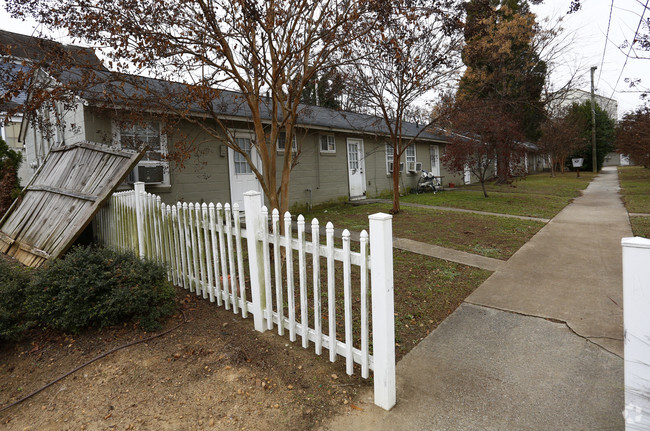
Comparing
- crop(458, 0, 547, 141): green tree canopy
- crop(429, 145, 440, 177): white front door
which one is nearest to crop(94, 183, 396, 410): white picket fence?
crop(458, 0, 547, 141): green tree canopy

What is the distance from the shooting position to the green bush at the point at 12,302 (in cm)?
297

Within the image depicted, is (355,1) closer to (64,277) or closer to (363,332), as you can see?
(363,332)

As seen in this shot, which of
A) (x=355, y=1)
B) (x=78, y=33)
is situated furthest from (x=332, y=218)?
(x=78, y=33)

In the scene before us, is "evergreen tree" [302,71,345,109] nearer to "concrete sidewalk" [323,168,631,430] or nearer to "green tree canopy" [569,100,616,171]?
Result: "concrete sidewalk" [323,168,631,430]

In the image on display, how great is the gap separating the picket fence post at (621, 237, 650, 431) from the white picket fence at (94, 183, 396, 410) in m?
1.19

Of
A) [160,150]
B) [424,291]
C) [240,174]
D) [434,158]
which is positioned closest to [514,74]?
[434,158]

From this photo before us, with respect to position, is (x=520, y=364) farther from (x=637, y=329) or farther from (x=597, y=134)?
(x=597, y=134)

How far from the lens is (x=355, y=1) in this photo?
171 inches

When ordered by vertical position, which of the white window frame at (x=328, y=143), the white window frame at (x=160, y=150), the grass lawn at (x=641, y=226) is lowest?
the grass lawn at (x=641, y=226)

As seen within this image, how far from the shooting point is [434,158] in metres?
19.3

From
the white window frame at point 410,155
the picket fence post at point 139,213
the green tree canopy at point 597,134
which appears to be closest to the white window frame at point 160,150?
the picket fence post at point 139,213

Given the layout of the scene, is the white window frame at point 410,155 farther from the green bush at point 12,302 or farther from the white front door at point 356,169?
the green bush at point 12,302

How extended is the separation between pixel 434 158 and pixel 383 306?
60.3 ft

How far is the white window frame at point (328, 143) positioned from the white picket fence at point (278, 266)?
719 centimetres
